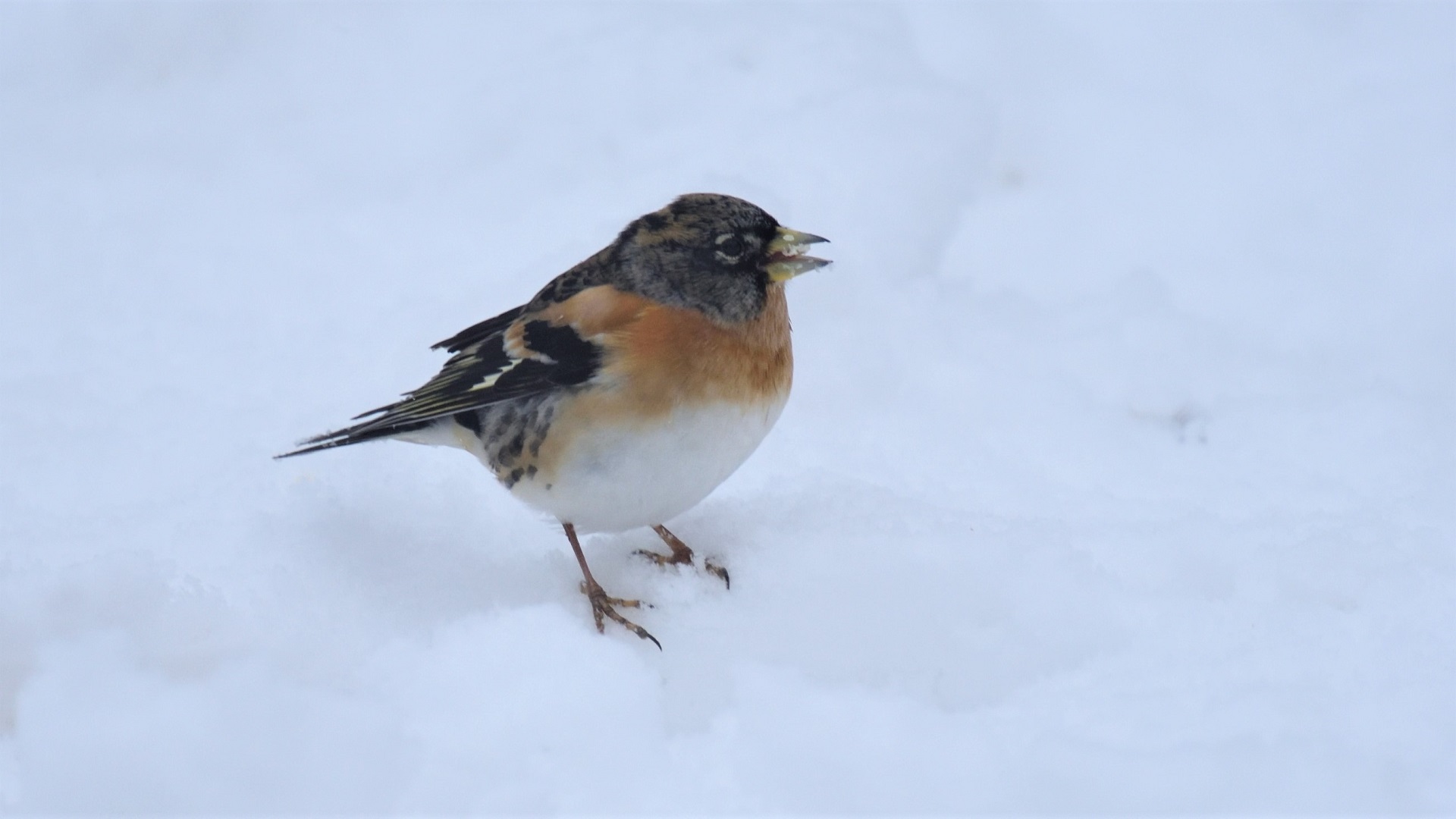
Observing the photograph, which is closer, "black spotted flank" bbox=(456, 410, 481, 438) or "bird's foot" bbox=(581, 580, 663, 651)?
"bird's foot" bbox=(581, 580, 663, 651)

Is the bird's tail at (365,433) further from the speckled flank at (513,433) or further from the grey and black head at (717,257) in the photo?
the grey and black head at (717,257)

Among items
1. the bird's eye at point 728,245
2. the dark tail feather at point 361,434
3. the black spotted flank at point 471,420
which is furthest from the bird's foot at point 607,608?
the bird's eye at point 728,245

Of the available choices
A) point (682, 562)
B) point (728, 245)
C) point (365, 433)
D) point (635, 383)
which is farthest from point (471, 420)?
point (728, 245)

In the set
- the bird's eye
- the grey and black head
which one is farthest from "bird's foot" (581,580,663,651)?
the bird's eye

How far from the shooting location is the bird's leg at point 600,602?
2949 mm

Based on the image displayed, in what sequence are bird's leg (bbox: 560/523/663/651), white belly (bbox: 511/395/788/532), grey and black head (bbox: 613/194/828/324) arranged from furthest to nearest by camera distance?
grey and black head (bbox: 613/194/828/324)
bird's leg (bbox: 560/523/663/651)
white belly (bbox: 511/395/788/532)

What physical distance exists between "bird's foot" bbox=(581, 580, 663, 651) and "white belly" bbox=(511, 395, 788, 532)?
0.19 m

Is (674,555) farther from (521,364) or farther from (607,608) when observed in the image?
(521,364)

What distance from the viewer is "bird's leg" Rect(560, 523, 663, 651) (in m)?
2.95

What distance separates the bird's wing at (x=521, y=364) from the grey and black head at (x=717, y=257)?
97 millimetres

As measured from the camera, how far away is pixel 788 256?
3148mm

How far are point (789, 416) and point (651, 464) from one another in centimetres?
123

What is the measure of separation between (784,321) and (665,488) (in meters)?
0.58

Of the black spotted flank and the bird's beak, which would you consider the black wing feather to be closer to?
the black spotted flank
